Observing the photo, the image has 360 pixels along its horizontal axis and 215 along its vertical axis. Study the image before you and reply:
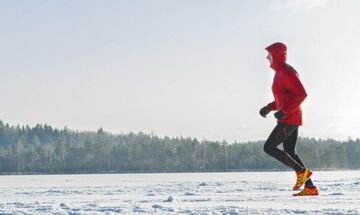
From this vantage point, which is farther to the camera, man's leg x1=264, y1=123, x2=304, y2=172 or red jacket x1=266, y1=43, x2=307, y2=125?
man's leg x1=264, y1=123, x2=304, y2=172

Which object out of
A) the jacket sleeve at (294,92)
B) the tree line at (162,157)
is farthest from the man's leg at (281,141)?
the tree line at (162,157)

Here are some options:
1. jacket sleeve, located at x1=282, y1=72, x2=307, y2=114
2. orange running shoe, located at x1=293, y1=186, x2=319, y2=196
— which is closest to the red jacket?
jacket sleeve, located at x1=282, y1=72, x2=307, y2=114

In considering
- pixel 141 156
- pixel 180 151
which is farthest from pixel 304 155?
pixel 141 156

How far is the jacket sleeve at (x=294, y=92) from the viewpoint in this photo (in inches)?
254

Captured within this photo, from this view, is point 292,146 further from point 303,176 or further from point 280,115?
point 280,115

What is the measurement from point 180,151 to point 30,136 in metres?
55.4

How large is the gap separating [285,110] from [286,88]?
0.25 metres

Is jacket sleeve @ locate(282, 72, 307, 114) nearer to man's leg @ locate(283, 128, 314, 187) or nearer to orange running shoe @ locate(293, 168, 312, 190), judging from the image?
man's leg @ locate(283, 128, 314, 187)

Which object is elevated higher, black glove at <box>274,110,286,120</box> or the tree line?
the tree line

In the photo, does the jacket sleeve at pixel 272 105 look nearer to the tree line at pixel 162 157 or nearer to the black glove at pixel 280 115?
the black glove at pixel 280 115

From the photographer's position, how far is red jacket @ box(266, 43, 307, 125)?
6453 mm

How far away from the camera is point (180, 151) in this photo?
141 meters

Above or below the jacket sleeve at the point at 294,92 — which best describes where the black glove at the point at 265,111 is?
below

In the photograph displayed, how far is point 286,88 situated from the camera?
6520 mm
